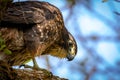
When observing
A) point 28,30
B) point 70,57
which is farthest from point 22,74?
point 70,57

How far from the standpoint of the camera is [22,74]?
12.5 feet

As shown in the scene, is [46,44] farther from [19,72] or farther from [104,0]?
[104,0]

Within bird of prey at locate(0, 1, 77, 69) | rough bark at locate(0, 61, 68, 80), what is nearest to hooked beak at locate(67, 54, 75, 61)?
bird of prey at locate(0, 1, 77, 69)

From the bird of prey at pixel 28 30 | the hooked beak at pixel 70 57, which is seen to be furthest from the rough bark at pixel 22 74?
the hooked beak at pixel 70 57

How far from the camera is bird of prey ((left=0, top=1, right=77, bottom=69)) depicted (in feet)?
15.2

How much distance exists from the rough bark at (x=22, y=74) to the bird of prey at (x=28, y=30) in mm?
445

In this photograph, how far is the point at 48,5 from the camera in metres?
5.34

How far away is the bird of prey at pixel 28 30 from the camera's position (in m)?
4.62

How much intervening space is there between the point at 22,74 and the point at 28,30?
105 cm

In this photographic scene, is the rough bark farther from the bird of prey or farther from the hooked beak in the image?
the hooked beak

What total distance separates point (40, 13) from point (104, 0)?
153cm

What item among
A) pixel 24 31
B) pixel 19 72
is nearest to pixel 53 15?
pixel 24 31

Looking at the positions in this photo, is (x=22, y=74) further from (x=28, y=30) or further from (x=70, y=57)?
(x=70, y=57)

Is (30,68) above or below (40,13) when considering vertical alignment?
below
